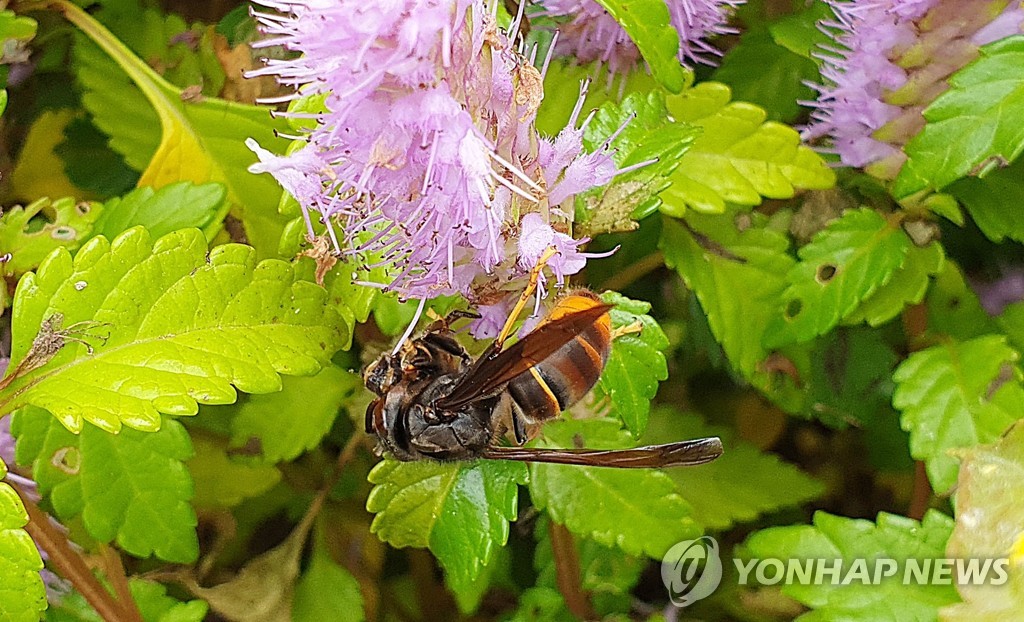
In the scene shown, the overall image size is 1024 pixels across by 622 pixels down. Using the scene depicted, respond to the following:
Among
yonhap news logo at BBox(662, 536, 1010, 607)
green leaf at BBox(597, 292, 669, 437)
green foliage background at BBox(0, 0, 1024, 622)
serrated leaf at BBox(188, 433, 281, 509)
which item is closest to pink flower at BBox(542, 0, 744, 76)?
green foliage background at BBox(0, 0, 1024, 622)

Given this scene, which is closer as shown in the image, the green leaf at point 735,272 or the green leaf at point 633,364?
the green leaf at point 633,364

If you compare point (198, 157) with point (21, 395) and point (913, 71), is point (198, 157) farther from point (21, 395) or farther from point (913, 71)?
point (913, 71)

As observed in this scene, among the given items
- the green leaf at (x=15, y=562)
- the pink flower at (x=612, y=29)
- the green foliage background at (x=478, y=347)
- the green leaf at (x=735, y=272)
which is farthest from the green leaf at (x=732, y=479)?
the green leaf at (x=15, y=562)

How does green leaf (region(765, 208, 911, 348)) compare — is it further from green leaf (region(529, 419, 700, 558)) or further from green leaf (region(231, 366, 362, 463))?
green leaf (region(231, 366, 362, 463))

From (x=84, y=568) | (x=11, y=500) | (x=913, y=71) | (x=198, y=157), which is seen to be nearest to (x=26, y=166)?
(x=198, y=157)

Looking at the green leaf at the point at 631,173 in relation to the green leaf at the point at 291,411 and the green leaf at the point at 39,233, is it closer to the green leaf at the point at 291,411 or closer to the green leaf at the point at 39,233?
the green leaf at the point at 291,411

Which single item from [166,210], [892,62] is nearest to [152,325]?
[166,210]
